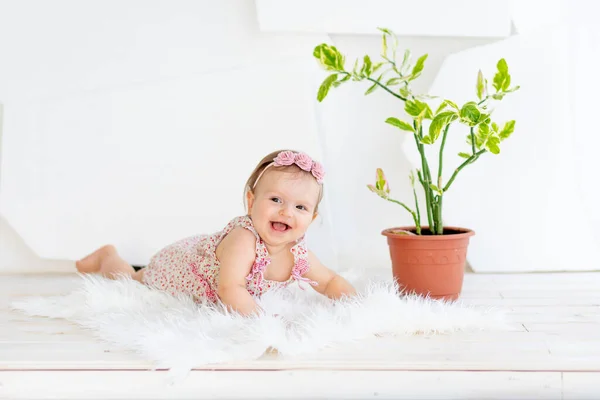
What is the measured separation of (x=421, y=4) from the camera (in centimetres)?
195

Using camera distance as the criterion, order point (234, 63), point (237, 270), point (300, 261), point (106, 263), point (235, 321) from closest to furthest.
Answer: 1. point (235, 321)
2. point (237, 270)
3. point (300, 261)
4. point (106, 263)
5. point (234, 63)

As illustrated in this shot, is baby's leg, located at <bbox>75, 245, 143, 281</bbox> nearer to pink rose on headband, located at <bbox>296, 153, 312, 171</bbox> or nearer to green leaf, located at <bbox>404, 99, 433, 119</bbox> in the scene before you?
pink rose on headband, located at <bbox>296, 153, 312, 171</bbox>

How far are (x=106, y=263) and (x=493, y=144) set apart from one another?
3.92 feet

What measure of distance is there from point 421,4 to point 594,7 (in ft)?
1.94

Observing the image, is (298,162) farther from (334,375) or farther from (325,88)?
(334,375)

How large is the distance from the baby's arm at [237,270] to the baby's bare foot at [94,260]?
0.64 m

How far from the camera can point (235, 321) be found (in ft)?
3.88

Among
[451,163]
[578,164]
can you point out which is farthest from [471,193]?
[578,164]

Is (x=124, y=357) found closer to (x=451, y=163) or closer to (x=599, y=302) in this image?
(x=599, y=302)

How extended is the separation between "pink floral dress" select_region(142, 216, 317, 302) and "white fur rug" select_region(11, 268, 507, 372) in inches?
2.1

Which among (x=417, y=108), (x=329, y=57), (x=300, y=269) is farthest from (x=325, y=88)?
(x=300, y=269)

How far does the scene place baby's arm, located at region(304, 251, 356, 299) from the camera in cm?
146

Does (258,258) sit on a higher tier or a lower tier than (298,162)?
lower

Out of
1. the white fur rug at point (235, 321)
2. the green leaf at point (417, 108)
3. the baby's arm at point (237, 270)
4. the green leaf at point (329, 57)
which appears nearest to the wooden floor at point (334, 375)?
the white fur rug at point (235, 321)
